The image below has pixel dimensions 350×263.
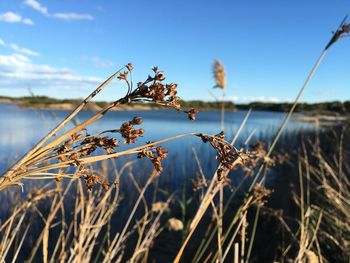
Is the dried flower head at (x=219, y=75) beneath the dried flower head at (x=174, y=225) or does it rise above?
above

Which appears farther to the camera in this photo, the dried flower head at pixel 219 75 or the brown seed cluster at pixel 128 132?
the dried flower head at pixel 219 75

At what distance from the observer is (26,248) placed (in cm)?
576

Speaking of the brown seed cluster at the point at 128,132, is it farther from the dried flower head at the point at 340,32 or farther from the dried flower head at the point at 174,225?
the dried flower head at the point at 174,225

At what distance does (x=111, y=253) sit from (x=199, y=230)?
4.57 metres

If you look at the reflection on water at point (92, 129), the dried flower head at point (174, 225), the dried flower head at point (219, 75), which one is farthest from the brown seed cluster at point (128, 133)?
the dried flower head at point (174, 225)

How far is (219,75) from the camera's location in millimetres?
2604

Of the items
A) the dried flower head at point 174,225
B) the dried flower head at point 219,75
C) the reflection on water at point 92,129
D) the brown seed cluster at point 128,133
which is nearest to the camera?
the brown seed cluster at point 128,133

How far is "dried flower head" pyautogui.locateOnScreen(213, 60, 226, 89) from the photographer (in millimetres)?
2568

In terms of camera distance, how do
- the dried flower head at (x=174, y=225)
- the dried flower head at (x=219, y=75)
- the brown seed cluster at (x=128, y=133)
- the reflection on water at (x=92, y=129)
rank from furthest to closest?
the reflection on water at (x=92, y=129)
the dried flower head at (x=174, y=225)
the dried flower head at (x=219, y=75)
the brown seed cluster at (x=128, y=133)

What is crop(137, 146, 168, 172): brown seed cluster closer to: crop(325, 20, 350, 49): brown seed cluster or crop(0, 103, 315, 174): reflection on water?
crop(0, 103, 315, 174): reflection on water

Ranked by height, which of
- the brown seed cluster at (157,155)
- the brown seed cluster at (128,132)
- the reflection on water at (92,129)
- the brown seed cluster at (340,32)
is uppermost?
the brown seed cluster at (340,32)

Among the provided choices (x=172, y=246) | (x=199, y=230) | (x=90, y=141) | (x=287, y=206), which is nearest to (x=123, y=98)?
(x=90, y=141)

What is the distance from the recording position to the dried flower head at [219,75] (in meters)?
2.57

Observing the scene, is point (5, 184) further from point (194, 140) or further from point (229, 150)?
point (194, 140)
